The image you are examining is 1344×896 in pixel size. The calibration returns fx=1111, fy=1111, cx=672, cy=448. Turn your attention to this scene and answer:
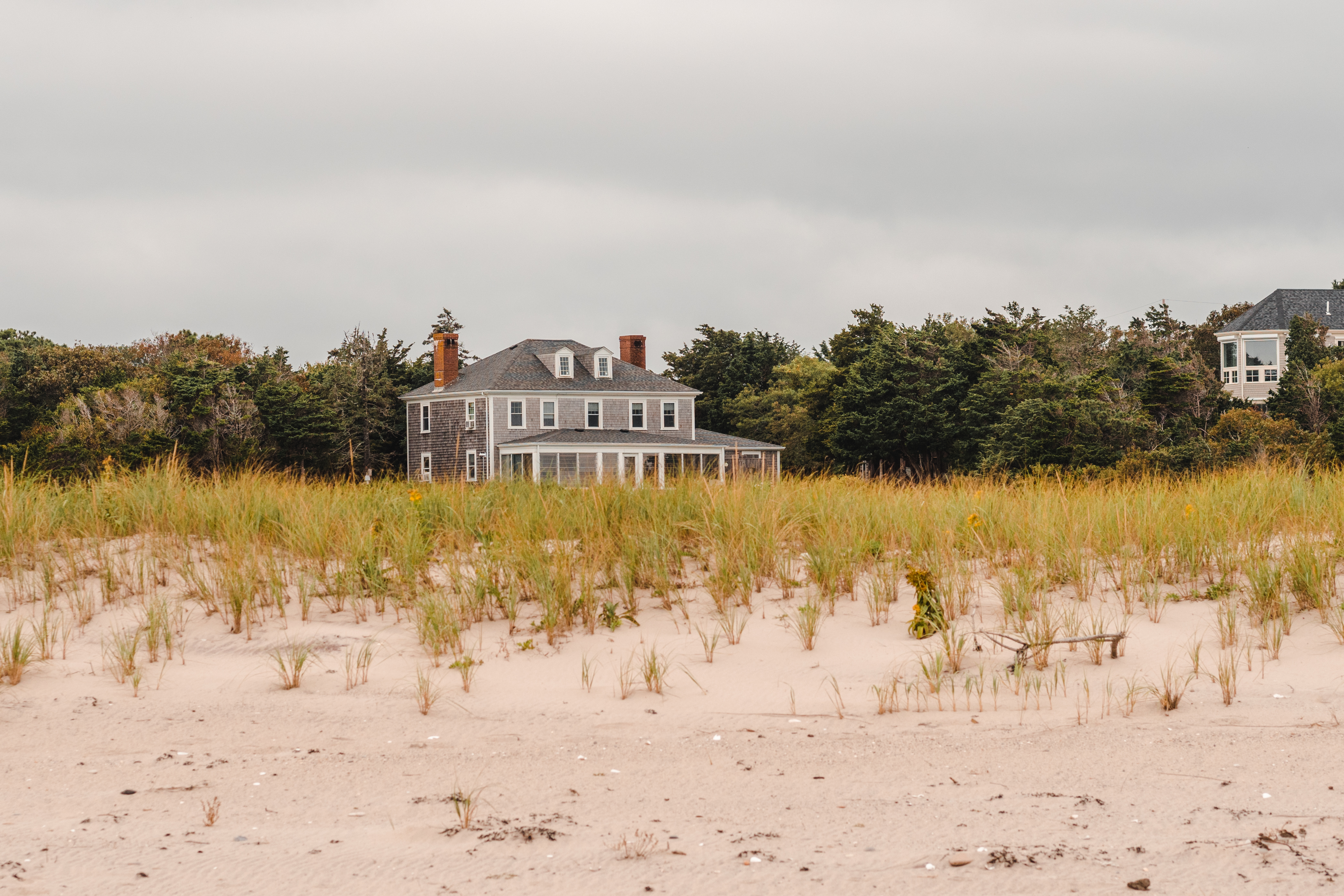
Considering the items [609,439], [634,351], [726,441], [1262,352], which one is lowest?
[726,441]

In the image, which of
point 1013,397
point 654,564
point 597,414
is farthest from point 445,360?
point 654,564

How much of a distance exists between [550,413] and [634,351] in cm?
723

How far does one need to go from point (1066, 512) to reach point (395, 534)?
517 cm

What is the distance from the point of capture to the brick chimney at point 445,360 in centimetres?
5641

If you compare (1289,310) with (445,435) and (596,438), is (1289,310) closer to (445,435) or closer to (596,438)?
(596,438)

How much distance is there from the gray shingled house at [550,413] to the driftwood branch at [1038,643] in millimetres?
43935

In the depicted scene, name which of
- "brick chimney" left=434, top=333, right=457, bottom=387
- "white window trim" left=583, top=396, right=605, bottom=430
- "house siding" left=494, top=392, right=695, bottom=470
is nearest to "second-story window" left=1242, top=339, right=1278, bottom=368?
"house siding" left=494, top=392, right=695, bottom=470

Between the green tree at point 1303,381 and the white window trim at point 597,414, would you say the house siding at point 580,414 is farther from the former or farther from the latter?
the green tree at point 1303,381

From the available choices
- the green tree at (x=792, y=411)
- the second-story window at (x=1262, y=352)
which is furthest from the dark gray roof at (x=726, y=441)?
the second-story window at (x=1262, y=352)

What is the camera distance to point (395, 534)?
324 inches

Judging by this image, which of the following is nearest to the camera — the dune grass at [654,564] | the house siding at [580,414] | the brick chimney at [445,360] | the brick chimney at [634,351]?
the dune grass at [654,564]

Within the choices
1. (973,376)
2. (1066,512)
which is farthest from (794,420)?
(1066,512)

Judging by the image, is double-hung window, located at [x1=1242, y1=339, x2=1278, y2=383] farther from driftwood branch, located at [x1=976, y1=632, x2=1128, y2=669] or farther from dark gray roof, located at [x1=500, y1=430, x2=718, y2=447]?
driftwood branch, located at [x1=976, y1=632, x2=1128, y2=669]

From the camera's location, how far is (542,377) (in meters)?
55.0
